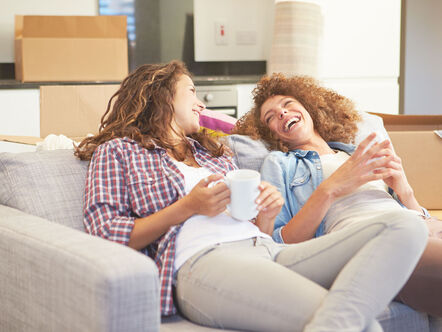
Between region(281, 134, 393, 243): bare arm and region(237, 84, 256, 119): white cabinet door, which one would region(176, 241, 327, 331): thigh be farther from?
region(237, 84, 256, 119): white cabinet door

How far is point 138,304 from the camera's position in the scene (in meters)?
1.05

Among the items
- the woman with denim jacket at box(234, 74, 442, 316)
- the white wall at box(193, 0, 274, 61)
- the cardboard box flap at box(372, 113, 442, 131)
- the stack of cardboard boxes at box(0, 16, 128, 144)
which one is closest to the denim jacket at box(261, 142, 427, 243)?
the woman with denim jacket at box(234, 74, 442, 316)

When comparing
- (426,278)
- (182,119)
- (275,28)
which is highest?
(275,28)

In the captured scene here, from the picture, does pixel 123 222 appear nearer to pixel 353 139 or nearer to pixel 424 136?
pixel 353 139

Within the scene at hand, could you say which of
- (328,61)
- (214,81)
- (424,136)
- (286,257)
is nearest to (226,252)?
(286,257)

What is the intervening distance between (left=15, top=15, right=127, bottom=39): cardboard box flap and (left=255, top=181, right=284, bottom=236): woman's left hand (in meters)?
2.16

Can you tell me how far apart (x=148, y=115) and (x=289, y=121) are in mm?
471

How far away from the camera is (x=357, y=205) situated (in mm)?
1684

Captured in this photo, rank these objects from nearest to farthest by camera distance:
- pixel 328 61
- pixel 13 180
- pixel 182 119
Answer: pixel 13 180, pixel 182 119, pixel 328 61

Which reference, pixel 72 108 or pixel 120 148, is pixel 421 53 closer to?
pixel 72 108

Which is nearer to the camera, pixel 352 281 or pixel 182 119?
pixel 352 281

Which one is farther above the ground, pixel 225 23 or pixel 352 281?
pixel 225 23

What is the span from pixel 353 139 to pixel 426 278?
77 centimetres

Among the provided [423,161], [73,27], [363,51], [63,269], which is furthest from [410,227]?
[363,51]
